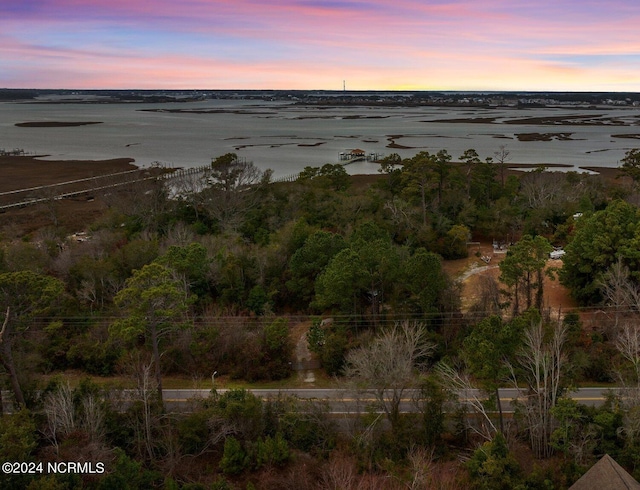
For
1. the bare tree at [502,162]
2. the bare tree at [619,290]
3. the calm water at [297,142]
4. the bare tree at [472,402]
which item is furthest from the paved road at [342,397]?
the calm water at [297,142]

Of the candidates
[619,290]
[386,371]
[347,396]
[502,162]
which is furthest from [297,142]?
[386,371]

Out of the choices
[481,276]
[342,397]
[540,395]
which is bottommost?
[342,397]

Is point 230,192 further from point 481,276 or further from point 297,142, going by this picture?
point 297,142

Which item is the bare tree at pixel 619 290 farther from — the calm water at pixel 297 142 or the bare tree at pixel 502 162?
the calm water at pixel 297 142

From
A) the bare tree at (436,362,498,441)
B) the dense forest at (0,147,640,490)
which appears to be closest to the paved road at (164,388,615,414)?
the bare tree at (436,362,498,441)

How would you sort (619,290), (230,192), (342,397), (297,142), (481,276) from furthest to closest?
(297,142)
(230,192)
(481,276)
(619,290)
(342,397)

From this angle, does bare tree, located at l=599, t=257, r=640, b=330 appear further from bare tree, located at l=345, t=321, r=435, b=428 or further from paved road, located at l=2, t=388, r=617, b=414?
bare tree, located at l=345, t=321, r=435, b=428

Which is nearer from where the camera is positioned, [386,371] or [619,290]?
[386,371]

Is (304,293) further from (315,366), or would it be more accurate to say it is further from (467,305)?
(467,305)

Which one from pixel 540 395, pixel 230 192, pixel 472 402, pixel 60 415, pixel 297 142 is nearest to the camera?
pixel 60 415
